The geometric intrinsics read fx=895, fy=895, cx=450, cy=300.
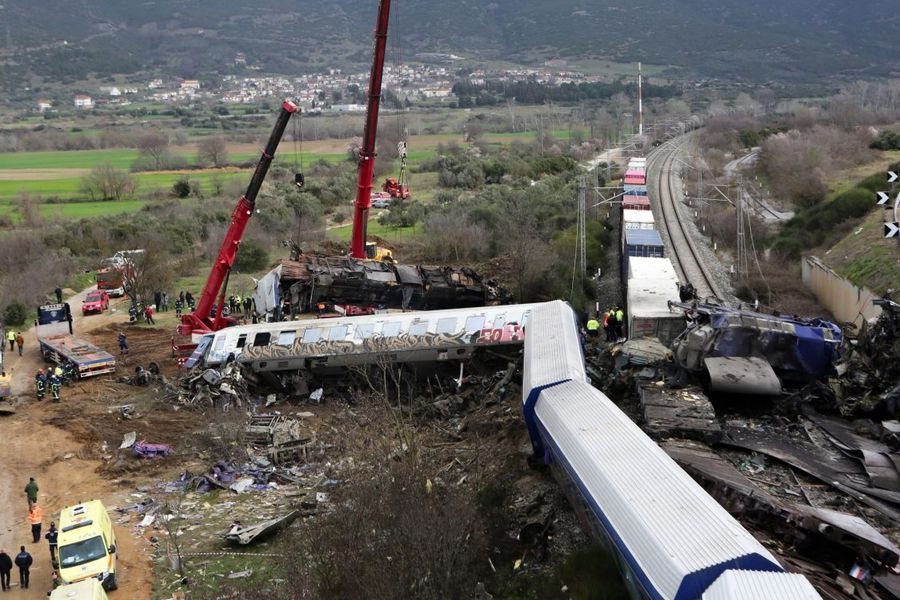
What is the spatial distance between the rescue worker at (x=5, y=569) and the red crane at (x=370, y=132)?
23297 millimetres

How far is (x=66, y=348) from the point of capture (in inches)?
1302

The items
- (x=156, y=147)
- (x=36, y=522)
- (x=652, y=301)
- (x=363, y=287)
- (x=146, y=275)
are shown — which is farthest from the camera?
(x=156, y=147)

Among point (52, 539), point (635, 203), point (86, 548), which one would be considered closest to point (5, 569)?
point (52, 539)

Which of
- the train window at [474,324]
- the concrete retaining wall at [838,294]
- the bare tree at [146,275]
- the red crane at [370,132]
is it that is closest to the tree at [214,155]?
the bare tree at [146,275]

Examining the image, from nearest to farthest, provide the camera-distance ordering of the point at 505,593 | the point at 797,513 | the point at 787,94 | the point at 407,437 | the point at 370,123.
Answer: the point at 797,513 → the point at 505,593 → the point at 407,437 → the point at 370,123 → the point at 787,94

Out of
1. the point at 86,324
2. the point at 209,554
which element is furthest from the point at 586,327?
the point at 86,324

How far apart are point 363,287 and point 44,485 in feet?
49.8

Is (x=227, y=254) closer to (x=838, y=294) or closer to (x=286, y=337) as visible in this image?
A: (x=286, y=337)

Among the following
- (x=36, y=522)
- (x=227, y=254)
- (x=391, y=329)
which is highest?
(x=227, y=254)

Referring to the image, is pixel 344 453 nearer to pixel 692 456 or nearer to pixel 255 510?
pixel 255 510

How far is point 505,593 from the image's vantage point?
15.5 m

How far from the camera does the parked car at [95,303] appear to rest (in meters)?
42.5

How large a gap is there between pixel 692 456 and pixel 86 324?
106 feet

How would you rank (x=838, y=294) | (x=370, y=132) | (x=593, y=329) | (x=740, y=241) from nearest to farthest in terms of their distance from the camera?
(x=593, y=329)
(x=838, y=294)
(x=370, y=132)
(x=740, y=241)
